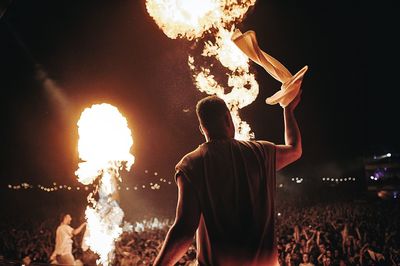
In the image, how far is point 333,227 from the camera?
1187 cm

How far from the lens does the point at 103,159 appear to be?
9953 mm

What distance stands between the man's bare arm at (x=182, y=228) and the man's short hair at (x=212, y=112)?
31 centimetres

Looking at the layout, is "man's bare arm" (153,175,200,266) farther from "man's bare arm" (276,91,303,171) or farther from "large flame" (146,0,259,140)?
"large flame" (146,0,259,140)

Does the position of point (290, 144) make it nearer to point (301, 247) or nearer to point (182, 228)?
point (182, 228)

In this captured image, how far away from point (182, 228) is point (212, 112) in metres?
0.55

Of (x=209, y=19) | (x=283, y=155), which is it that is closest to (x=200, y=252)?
(x=283, y=155)

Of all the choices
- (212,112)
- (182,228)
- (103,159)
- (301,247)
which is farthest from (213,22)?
(301,247)

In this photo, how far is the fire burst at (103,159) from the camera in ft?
32.0

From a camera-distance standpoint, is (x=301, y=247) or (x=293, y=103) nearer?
(x=293, y=103)

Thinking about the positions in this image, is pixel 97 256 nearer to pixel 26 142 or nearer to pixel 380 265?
pixel 380 265

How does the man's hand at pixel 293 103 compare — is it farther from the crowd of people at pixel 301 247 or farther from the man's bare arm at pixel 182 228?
the crowd of people at pixel 301 247

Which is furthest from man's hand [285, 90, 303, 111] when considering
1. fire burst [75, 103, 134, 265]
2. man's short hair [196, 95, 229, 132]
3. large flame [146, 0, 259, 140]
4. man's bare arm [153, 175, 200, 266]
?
fire burst [75, 103, 134, 265]

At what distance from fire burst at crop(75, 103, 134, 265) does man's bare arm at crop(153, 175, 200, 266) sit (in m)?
7.95

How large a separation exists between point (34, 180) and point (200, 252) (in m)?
50.8
